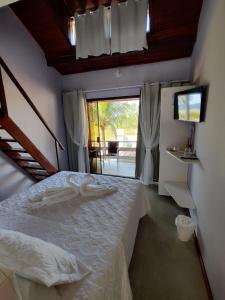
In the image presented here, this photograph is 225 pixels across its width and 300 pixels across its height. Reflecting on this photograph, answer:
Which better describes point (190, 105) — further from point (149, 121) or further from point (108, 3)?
point (108, 3)

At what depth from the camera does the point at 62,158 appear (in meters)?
4.07

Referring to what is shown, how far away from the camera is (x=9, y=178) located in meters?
2.80

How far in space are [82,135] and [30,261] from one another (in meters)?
3.29

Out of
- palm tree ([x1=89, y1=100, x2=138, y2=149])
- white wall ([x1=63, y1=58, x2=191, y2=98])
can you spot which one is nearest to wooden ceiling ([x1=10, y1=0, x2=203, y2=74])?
white wall ([x1=63, y1=58, x2=191, y2=98])

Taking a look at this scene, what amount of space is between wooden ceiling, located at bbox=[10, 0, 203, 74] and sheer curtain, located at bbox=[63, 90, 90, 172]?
0.76 metres

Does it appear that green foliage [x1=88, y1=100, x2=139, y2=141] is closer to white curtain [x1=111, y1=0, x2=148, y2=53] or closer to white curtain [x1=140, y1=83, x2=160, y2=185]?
white curtain [x1=140, y1=83, x2=160, y2=185]

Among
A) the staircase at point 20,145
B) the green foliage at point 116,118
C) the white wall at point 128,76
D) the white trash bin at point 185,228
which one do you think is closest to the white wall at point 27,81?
the staircase at point 20,145

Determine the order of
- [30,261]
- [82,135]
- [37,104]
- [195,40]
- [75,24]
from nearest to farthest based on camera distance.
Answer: [30,261]
[195,40]
[75,24]
[37,104]
[82,135]

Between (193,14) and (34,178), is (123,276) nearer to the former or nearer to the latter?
(34,178)

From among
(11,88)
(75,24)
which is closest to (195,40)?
(75,24)

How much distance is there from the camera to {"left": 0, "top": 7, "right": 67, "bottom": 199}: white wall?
8.79ft

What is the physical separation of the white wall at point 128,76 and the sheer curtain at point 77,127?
0.90 feet

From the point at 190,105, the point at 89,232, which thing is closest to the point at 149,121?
the point at 190,105

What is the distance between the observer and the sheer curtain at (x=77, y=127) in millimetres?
3787
